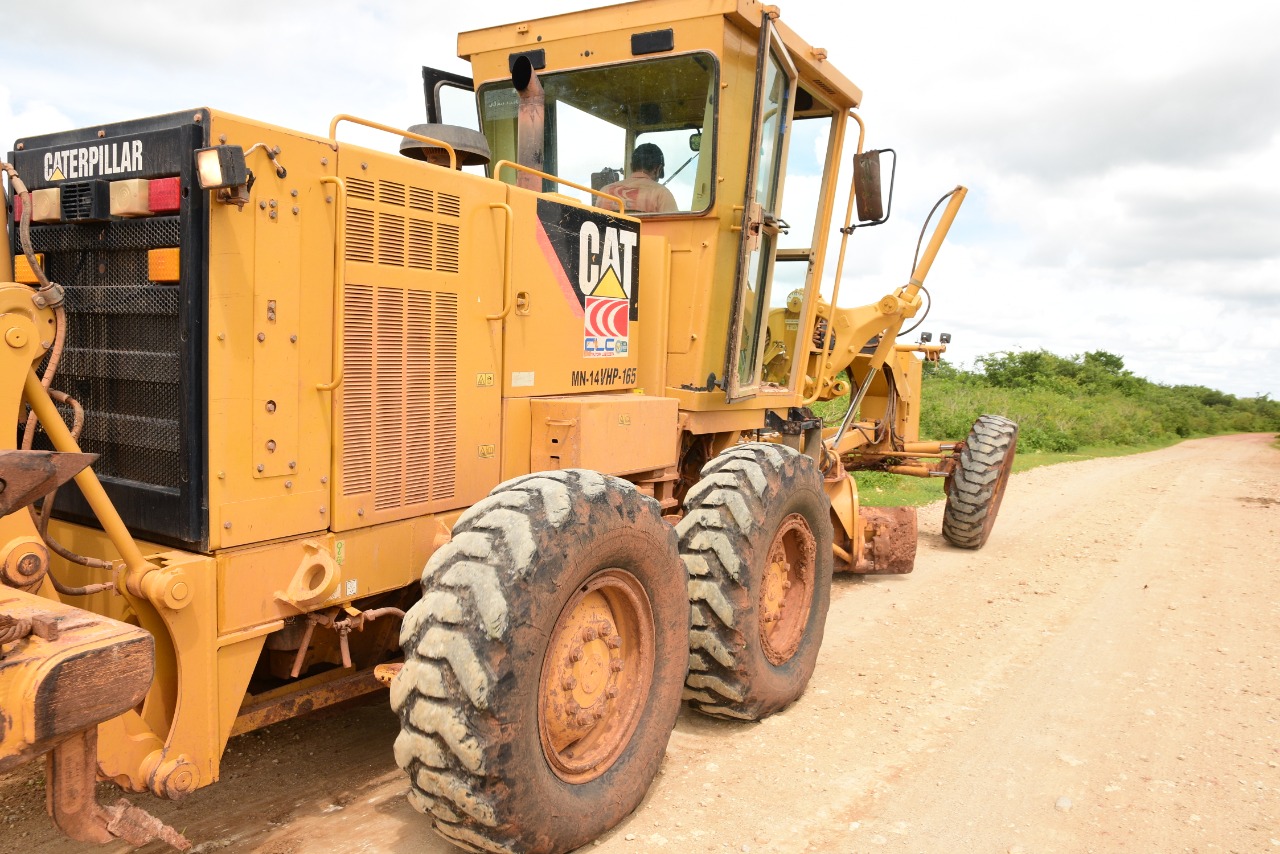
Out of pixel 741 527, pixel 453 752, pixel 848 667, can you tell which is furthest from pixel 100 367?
pixel 848 667

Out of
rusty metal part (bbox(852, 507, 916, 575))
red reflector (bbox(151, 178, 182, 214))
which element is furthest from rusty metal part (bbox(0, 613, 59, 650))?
rusty metal part (bbox(852, 507, 916, 575))

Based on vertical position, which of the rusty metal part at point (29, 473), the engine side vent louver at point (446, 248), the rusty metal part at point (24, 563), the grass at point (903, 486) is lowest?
the grass at point (903, 486)

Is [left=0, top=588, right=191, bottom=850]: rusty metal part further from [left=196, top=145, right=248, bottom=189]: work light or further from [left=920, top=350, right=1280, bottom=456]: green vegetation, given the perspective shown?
[left=920, top=350, right=1280, bottom=456]: green vegetation

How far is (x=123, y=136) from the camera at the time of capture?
314 cm

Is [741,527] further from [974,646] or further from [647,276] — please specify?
[974,646]

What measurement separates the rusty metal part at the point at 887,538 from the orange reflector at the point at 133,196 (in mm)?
5567

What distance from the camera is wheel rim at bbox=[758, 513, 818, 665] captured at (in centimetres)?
483

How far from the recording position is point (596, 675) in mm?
3518

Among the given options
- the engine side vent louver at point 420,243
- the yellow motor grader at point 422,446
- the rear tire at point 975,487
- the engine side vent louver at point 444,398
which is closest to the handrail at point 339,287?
the yellow motor grader at point 422,446

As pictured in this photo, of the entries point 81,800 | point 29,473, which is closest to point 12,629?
point 29,473

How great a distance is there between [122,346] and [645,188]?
114 inches

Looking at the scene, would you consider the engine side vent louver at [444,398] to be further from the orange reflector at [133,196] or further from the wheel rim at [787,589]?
the wheel rim at [787,589]

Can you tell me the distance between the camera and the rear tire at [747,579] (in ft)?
14.1

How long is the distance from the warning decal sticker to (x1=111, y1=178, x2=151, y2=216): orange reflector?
1585 millimetres
